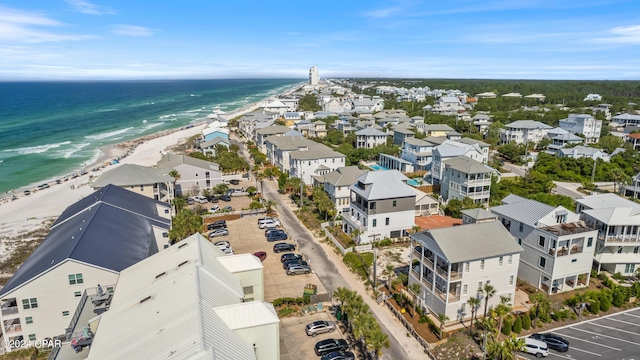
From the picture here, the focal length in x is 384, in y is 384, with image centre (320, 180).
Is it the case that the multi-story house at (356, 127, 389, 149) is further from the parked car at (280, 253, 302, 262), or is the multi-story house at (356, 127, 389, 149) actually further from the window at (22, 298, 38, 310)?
the window at (22, 298, 38, 310)

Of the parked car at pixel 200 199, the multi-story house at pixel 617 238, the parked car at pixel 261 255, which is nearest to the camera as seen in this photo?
the multi-story house at pixel 617 238

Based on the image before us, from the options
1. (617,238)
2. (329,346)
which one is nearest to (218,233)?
(329,346)

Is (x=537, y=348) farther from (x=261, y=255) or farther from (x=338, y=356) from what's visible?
(x=261, y=255)

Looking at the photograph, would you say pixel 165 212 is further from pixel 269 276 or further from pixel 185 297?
pixel 185 297

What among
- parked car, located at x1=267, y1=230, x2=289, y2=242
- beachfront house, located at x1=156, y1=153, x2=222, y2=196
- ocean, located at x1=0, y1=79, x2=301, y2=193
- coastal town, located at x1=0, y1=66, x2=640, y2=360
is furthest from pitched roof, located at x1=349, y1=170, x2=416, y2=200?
ocean, located at x1=0, y1=79, x2=301, y2=193

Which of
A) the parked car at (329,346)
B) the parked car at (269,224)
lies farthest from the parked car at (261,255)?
the parked car at (329,346)

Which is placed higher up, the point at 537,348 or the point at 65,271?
the point at 65,271

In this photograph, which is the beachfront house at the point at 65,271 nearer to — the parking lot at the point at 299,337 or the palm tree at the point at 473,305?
the parking lot at the point at 299,337

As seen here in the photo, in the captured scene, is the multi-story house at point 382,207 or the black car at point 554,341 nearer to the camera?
the black car at point 554,341
